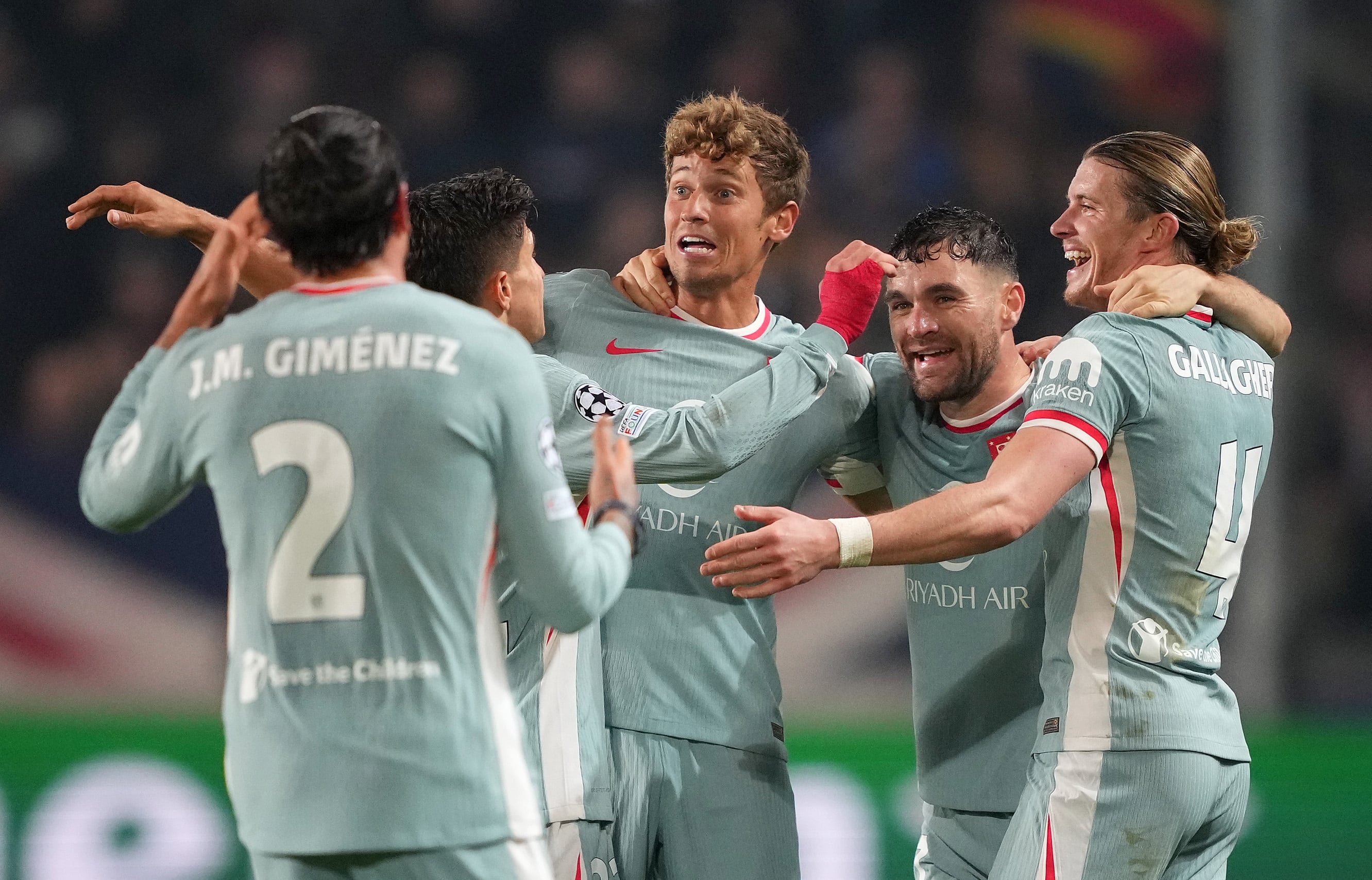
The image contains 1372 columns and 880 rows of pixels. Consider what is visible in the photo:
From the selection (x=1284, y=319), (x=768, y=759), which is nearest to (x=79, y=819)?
(x=768, y=759)

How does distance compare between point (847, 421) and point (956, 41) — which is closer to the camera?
point (847, 421)

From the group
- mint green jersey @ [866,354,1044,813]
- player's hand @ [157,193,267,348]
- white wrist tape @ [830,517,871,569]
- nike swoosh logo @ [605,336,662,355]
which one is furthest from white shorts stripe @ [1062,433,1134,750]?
player's hand @ [157,193,267,348]

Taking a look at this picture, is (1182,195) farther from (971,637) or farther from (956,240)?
(971,637)

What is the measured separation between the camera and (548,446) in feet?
7.88

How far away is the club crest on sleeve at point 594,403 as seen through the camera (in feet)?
11.6

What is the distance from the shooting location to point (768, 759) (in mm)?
3799

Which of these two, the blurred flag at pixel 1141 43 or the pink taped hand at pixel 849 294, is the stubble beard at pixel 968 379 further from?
the blurred flag at pixel 1141 43

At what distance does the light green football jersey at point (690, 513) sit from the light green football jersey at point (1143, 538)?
30.5 inches

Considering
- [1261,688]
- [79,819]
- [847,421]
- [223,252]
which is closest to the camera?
[223,252]

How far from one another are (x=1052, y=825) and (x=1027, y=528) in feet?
2.25

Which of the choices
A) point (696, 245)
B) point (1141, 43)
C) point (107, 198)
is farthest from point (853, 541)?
point (1141, 43)

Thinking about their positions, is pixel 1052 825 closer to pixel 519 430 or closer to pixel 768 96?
Answer: pixel 519 430

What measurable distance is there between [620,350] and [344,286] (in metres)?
1.66

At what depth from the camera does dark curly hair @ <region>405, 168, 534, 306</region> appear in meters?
3.47
